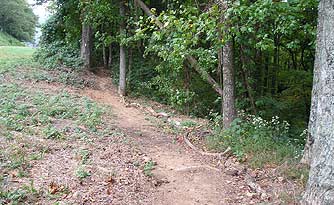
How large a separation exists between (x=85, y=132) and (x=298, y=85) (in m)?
7.43

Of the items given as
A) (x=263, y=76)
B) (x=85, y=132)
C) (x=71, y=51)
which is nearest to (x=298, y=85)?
(x=263, y=76)

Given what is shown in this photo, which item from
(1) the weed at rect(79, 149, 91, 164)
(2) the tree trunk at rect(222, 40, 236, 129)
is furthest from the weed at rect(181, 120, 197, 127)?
(1) the weed at rect(79, 149, 91, 164)

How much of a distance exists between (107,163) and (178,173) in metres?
1.20

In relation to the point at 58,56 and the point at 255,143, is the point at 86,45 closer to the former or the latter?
the point at 58,56

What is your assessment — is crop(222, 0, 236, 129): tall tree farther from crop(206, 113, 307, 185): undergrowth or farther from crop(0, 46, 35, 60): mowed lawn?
crop(0, 46, 35, 60): mowed lawn

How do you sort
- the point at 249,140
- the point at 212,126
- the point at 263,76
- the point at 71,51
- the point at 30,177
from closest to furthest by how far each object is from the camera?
the point at 30,177, the point at 249,140, the point at 212,126, the point at 263,76, the point at 71,51

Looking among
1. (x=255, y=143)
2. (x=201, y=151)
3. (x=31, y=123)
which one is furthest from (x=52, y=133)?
(x=255, y=143)

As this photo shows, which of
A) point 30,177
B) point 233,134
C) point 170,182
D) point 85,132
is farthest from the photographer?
point 85,132

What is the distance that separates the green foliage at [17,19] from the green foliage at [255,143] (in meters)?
40.3

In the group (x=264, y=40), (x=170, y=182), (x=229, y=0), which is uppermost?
(x=229, y=0)

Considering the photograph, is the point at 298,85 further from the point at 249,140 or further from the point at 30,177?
the point at 30,177

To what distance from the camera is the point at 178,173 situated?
554 centimetres

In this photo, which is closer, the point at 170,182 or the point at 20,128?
the point at 170,182

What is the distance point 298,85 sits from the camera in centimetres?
1109
